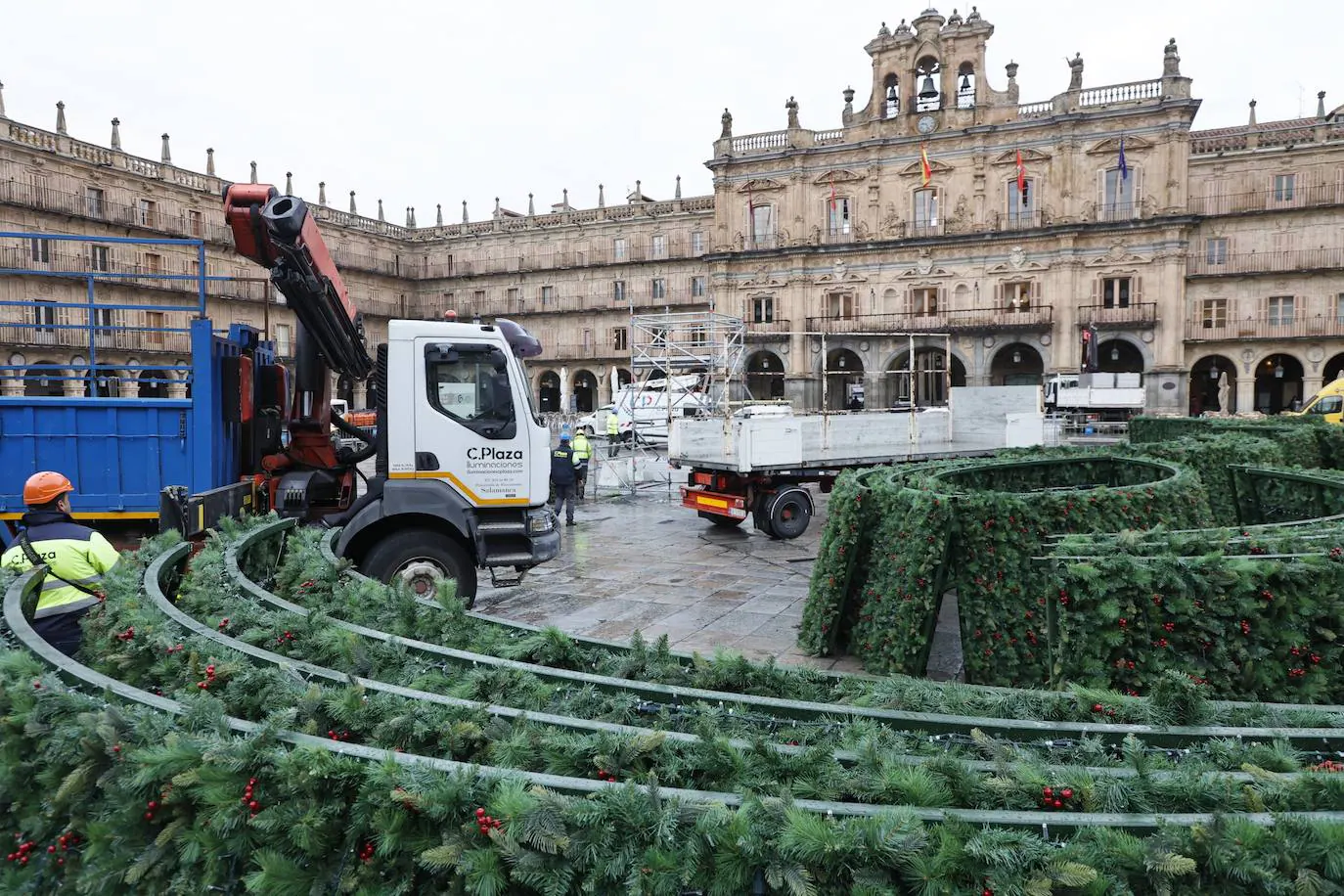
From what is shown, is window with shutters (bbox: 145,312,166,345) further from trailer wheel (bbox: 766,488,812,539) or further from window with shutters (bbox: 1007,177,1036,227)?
window with shutters (bbox: 1007,177,1036,227)

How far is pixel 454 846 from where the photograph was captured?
2.28 metres

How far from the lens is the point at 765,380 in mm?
44000

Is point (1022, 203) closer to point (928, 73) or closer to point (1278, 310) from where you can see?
point (928, 73)

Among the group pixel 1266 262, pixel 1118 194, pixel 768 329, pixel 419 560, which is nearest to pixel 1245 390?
pixel 1266 262

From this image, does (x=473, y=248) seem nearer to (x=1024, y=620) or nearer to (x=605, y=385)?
(x=605, y=385)

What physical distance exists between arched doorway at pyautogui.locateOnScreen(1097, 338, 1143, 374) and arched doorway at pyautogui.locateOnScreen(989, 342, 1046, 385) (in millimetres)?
2744

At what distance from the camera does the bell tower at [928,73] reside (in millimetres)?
36625

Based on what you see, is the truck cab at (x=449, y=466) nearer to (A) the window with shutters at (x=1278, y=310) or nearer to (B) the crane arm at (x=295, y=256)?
(B) the crane arm at (x=295, y=256)

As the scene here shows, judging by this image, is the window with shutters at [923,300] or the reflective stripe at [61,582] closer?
the reflective stripe at [61,582]

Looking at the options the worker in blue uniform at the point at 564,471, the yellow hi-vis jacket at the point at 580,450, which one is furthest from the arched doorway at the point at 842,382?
the worker in blue uniform at the point at 564,471

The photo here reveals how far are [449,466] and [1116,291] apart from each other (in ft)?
117

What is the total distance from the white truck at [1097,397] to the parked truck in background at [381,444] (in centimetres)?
3100

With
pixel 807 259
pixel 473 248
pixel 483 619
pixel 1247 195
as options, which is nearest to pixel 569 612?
pixel 483 619

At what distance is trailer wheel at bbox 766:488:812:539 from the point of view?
13148 millimetres
